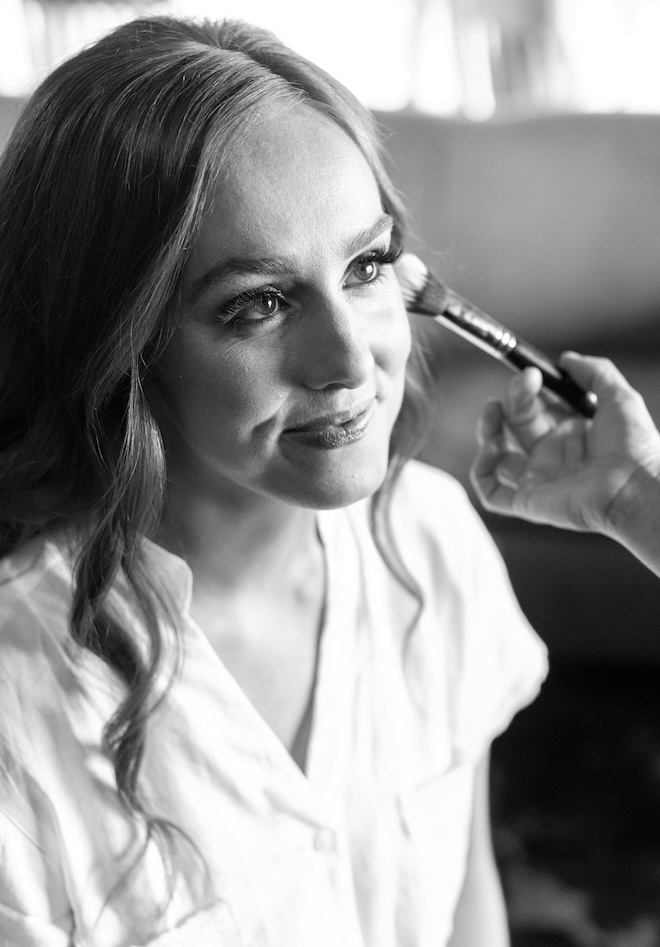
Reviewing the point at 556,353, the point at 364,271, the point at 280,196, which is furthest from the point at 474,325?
the point at 556,353

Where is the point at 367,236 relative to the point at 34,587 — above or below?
above

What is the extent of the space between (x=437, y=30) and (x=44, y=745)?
2449 millimetres

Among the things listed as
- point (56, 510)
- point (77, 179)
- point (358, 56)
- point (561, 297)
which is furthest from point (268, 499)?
point (358, 56)

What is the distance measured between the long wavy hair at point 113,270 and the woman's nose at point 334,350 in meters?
0.10

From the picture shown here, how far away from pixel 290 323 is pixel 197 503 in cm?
19

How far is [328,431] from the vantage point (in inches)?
28.7

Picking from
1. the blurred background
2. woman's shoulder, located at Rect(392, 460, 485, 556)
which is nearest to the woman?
woman's shoulder, located at Rect(392, 460, 485, 556)

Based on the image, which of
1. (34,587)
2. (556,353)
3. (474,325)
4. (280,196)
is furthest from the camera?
(556,353)

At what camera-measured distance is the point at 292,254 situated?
0.68 metres

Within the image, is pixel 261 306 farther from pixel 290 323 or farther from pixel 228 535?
pixel 228 535

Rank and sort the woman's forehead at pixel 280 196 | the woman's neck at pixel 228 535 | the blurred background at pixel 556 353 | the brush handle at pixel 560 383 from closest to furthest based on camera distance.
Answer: the woman's forehead at pixel 280 196
the woman's neck at pixel 228 535
the brush handle at pixel 560 383
the blurred background at pixel 556 353

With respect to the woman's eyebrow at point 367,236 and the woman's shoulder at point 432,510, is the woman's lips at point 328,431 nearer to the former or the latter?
the woman's eyebrow at point 367,236

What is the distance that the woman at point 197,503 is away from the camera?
2.25 ft

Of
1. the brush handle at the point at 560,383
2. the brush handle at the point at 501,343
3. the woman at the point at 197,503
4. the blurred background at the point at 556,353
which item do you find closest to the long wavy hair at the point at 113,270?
the woman at the point at 197,503
